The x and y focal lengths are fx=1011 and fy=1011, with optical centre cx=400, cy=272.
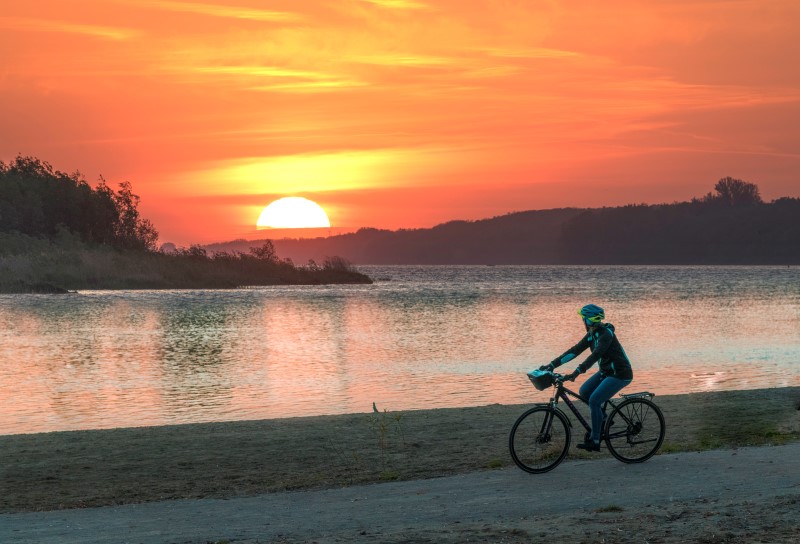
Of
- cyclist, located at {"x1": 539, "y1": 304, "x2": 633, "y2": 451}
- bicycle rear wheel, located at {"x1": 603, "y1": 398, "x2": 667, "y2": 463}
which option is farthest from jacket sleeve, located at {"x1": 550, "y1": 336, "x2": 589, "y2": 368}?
bicycle rear wheel, located at {"x1": 603, "y1": 398, "x2": 667, "y2": 463}

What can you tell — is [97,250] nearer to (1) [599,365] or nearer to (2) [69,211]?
(2) [69,211]

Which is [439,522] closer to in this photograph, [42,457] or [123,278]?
[42,457]

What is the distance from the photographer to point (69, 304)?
91.0 m

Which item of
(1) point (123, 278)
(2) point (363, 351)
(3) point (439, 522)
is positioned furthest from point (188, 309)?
(3) point (439, 522)

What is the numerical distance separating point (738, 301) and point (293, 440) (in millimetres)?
82484

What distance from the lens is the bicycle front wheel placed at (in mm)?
13242

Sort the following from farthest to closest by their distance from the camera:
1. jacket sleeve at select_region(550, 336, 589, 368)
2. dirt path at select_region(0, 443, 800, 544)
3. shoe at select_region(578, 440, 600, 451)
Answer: shoe at select_region(578, 440, 600, 451) → jacket sleeve at select_region(550, 336, 589, 368) → dirt path at select_region(0, 443, 800, 544)

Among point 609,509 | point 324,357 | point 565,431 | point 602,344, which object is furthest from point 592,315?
point 324,357

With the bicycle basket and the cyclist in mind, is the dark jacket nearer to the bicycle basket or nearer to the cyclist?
the cyclist

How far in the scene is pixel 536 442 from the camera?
13.4 metres

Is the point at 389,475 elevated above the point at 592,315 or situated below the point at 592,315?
below

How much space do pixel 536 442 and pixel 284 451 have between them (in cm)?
437

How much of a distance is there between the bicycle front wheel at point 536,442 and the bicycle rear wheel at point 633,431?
743mm

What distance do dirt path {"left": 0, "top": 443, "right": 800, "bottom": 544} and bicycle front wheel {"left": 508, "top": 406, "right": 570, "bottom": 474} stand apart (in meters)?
0.21
